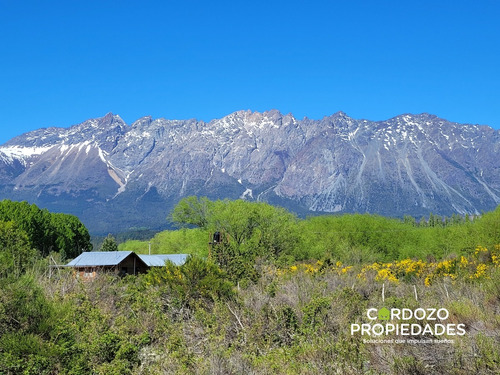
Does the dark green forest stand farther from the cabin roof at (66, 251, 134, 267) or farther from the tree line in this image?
the cabin roof at (66, 251, 134, 267)

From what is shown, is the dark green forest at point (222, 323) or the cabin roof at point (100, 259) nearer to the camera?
the dark green forest at point (222, 323)

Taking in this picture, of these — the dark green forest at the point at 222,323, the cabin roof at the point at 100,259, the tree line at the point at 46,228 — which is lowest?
the cabin roof at the point at 100,259

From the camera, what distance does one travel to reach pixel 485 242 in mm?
42219

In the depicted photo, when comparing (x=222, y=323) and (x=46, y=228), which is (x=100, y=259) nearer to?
(x=46, y=228)

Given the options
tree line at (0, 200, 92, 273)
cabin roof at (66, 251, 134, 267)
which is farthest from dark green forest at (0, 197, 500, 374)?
cabin roof at (66, 251, 134, 267)

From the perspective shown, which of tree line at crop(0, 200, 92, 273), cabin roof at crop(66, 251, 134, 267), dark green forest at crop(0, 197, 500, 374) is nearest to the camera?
dark green forest at crop(0, 197, 500, 374)

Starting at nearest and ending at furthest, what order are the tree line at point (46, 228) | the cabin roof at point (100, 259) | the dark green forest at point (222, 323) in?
the dark green forest at point (222, 323)
the tree line at point (46, 228)
the cabin roof at point (100, 259)

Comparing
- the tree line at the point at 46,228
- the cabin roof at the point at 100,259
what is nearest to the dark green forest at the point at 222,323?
the tree line at the point at 46,228

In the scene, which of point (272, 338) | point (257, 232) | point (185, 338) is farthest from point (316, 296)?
point (257, 232)

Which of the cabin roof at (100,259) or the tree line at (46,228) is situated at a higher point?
the tree line at (46,228)

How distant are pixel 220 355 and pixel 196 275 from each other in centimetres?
665

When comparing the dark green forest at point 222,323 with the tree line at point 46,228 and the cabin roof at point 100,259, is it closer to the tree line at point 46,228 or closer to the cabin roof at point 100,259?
the tree line at point 46,228

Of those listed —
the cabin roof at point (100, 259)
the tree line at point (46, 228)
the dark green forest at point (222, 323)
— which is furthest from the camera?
the cabin roof at point (100, 259)

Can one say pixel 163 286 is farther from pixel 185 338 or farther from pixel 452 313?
pixel 452 313
